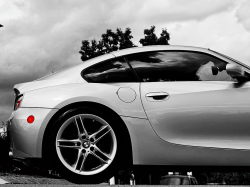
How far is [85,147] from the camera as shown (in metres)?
4.16

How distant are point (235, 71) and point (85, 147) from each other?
1.69 metres

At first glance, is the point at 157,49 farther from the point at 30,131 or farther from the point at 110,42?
the point at 110,42

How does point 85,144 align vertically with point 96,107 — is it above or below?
below

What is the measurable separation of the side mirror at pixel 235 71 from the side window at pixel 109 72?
3.25 ft

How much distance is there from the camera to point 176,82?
4.30m

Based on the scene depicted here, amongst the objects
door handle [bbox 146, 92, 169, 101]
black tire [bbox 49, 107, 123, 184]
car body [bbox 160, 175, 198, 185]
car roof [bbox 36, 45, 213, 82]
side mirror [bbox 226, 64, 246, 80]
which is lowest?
car body [bbox 160, 175, 198, 185]

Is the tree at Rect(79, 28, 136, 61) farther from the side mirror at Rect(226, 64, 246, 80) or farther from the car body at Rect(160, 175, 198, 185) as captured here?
the side mirror at Rect(226, 64, 246, 80)

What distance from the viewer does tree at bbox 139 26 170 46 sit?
78.7 ft

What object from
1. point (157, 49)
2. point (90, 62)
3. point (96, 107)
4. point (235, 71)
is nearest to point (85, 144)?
point (96, 107)

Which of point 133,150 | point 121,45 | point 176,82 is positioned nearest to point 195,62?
point 176,82

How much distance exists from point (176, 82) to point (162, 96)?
0.78 feet

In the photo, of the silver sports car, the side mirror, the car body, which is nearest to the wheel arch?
the silver sports car

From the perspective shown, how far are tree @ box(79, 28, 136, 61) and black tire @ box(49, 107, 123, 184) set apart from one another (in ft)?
68.1

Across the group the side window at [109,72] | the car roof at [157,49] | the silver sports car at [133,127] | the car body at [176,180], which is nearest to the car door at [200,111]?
the silver sports car at [133,127]
